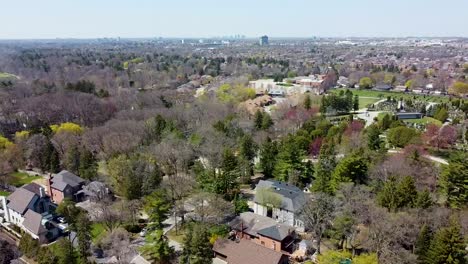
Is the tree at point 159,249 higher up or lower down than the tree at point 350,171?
lower down

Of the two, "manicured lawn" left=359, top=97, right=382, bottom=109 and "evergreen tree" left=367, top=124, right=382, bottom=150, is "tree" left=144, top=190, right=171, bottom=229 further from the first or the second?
"manicured lawn" left=359, top=97, right=382, bottom=109

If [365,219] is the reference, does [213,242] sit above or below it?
below

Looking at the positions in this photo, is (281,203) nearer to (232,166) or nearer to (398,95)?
(232,166)

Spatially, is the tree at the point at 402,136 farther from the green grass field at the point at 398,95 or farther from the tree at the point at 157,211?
the green grass field at the point at 398,95

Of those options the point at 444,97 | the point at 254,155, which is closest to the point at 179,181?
the point at 254,155

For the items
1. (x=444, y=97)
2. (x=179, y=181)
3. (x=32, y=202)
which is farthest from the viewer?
(x=444, y=97)

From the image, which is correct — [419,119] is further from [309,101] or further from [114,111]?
[114,111]

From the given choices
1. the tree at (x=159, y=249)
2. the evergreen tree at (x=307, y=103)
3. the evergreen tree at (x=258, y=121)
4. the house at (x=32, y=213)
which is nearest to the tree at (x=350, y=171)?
the tree at (x=159, y=249)
